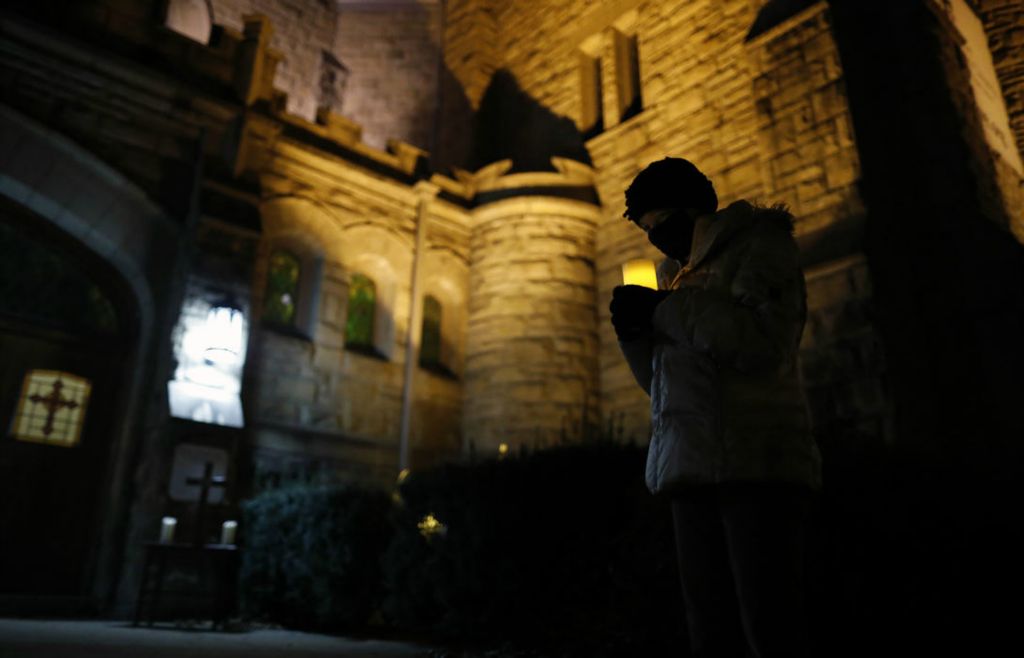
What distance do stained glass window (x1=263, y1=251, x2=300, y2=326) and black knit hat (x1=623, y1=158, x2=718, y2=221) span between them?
717 centimetres

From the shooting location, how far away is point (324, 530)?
5566 mm

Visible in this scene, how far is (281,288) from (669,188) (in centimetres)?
747

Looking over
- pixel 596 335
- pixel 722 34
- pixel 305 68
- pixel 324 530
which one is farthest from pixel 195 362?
pixel 305 68

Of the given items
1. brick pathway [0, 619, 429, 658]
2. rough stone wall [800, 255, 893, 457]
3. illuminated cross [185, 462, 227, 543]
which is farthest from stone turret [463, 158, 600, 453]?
brick pathway [0, 619, 429, 658]

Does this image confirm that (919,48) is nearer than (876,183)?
No

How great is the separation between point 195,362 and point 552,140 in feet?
21.9

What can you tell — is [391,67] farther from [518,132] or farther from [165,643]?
[165,643]

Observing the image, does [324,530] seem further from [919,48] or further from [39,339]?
[919,48]

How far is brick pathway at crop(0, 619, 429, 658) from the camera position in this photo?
3.43 m

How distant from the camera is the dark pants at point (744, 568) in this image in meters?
1.44

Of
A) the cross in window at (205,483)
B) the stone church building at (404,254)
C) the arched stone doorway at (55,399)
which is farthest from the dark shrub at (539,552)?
the arched stone doorway at (55,399)

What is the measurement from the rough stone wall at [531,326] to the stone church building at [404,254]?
4cm

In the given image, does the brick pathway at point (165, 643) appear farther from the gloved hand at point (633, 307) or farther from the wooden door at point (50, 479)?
the gloved hand at point (633, 307)

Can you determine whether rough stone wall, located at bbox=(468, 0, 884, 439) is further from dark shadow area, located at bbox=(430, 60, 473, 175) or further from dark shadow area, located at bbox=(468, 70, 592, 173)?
dark shadow area, located at bbox=(430, 60, 473, 175)
